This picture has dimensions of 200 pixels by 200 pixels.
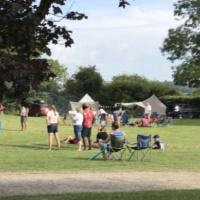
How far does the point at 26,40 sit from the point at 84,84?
60.5 m

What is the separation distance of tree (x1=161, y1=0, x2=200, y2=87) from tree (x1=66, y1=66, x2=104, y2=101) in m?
12.4

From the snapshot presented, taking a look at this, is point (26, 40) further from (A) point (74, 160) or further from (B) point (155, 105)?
(B) point (155, 105)

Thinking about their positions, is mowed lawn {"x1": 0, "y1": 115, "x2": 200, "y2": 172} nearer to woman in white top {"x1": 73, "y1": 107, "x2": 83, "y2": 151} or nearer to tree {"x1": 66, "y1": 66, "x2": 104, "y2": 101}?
woman in white top {"x1": 73, "y1": 107, "x2": 83, "y2": 151}

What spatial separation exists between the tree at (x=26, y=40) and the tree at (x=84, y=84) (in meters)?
59.5

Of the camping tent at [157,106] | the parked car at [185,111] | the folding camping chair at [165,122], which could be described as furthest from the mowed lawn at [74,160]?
the parked car at [185,111]

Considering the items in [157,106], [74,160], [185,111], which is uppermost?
[157,106]

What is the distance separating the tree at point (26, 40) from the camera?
5648 mm

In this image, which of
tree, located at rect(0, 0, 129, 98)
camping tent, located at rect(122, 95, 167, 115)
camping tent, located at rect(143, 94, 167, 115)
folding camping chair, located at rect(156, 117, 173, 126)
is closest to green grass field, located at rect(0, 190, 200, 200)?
tree, located at rect(0, 0, 129, 98)

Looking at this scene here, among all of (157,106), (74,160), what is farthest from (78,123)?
(157,106)

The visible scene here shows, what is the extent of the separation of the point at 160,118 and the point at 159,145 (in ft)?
67.4

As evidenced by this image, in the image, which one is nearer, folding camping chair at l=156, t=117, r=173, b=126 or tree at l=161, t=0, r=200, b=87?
folding camping chair at l=156, t=117, r=173, b=126

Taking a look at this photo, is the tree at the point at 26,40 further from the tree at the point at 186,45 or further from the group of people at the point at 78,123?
the tree at the point at 186,45

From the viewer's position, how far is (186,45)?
185ft

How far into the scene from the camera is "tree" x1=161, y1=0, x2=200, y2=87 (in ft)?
182
